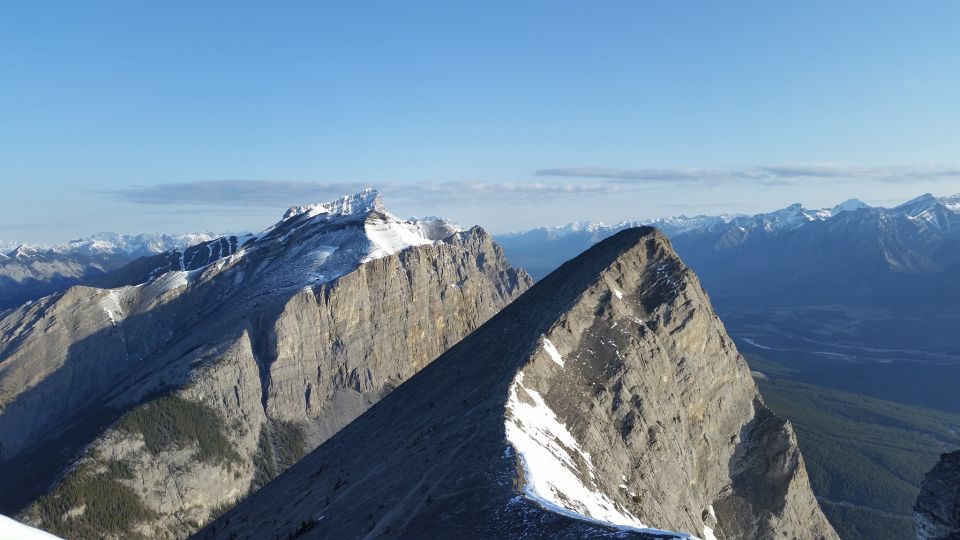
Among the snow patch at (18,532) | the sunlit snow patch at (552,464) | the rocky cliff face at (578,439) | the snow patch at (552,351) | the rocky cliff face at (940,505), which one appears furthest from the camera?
the snow patch at (552,351)

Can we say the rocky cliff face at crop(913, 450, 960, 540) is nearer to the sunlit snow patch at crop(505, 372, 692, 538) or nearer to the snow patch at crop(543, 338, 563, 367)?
the sunlit snow patch at crop(505, 372, 692, 538)

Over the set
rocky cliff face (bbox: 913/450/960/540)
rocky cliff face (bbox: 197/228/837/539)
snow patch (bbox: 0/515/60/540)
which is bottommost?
rocky cliff face (bbox: 197/228/837/539)

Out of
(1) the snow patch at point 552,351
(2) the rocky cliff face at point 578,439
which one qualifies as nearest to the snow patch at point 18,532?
(2) the rocky cliff face at point 578,439

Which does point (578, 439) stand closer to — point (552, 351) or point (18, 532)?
point (552, 351)

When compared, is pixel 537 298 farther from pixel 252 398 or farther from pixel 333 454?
pixel 252 398

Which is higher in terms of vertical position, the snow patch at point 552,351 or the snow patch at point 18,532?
the snow patch at point 18,532

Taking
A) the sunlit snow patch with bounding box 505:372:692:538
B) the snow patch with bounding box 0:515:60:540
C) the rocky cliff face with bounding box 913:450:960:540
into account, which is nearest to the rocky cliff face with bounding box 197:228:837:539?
the sunlit snow patch with bounding box 505:372:692:538

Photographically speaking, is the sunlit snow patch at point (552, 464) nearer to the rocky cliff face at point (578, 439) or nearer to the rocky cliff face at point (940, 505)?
the rocky cliff face at point (578, 439)
